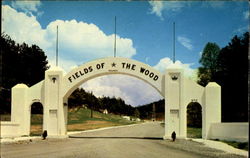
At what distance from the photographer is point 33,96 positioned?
28.7m

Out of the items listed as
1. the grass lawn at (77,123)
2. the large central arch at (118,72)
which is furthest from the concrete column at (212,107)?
the grass lawn at (77,123)

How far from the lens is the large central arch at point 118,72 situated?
26016mm

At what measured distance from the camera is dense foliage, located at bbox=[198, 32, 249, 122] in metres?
Result: 39.4

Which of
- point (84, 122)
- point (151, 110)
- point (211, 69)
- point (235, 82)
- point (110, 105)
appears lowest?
point (151, 110)

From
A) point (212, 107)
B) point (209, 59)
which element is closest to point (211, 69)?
point (209, 59)

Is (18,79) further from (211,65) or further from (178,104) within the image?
(178,104)

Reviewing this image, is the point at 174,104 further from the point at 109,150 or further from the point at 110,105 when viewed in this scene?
the point at 110,105

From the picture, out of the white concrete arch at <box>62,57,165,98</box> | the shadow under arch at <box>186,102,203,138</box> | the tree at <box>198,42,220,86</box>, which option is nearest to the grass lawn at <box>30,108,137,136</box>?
the white concrete arch at <box>62,57,165,98</box>

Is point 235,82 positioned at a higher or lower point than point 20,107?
higher

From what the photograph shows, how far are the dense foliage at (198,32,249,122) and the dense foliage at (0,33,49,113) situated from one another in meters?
24.4

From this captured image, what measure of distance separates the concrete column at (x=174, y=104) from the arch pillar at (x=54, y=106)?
7.65 meters

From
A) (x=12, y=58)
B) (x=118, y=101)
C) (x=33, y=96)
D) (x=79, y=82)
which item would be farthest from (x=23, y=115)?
(x=118, y=101)

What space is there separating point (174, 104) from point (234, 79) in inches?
631

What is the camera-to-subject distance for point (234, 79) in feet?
132
